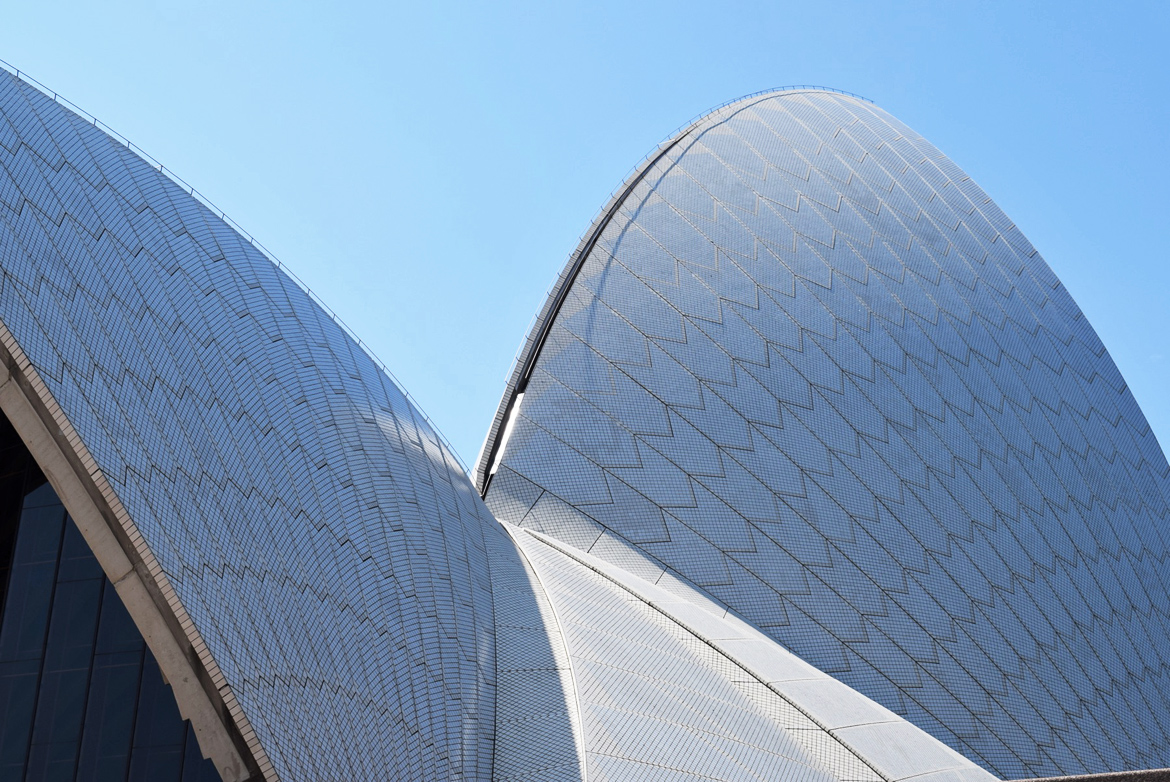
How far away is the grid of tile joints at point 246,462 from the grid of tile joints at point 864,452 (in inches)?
204

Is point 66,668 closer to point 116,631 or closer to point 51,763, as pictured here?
point 116,631

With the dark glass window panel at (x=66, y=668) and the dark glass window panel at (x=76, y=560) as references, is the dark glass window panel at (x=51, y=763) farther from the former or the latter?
the dark glass window panel at (x=76, y=560)

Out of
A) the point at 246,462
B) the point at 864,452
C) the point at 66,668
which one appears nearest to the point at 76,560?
the point at 66,668

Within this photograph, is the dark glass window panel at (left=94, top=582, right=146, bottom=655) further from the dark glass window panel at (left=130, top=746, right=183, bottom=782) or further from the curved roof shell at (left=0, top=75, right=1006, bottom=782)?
the dark glass window panel at (left=130, top=746, right=183, bottom=782)

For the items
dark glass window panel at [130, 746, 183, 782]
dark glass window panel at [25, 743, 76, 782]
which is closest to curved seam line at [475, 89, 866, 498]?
dark glass window panel at [130, 746, 183, 782]

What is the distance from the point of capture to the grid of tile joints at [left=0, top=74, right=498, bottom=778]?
28.2ft

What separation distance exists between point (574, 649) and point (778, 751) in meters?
2.72

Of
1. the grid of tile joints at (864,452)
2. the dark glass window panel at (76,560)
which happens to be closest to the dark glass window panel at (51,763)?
the dark glass window panel at (76,560)

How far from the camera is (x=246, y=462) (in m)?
9.87

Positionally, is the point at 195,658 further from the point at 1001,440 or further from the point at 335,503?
the point at 1001,440

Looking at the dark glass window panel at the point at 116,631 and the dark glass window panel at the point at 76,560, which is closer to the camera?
the dark glass window panel at the point at 116,631

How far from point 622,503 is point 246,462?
794cm

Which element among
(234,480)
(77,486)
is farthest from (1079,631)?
(77,486)

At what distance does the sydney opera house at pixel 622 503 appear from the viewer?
9.02 m
